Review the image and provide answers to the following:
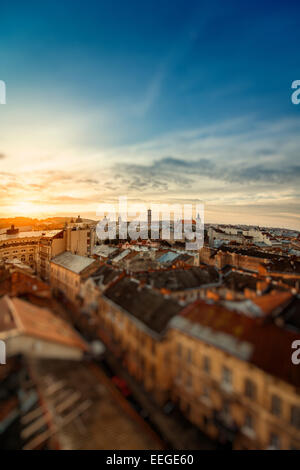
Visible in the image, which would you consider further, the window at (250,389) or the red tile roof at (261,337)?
the window at (250,389)

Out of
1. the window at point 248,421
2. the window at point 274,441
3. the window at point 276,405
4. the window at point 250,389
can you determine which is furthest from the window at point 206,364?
the window at point 274,441

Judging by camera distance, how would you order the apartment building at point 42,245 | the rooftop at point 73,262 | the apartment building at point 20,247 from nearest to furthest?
1. the rooftop at point 73,262
2. the apartment building at point 42,245
3. the apartment building at point 20,247

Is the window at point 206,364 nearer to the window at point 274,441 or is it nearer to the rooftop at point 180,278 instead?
the window at point 274,441

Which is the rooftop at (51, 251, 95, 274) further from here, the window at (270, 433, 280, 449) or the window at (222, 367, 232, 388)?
the window at (270, 433, 280, 449)

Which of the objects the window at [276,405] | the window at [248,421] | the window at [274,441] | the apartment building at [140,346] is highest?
the apartment building at [140,346]

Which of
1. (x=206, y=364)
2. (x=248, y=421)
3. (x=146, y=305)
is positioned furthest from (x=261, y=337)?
(x=146, y=305)

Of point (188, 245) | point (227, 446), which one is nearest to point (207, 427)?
point (227, 446)

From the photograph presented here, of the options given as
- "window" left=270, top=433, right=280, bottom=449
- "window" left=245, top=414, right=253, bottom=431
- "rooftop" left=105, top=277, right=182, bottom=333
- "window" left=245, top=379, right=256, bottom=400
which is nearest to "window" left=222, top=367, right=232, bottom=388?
"window" left=245, top=379, right=256, bottom=400
